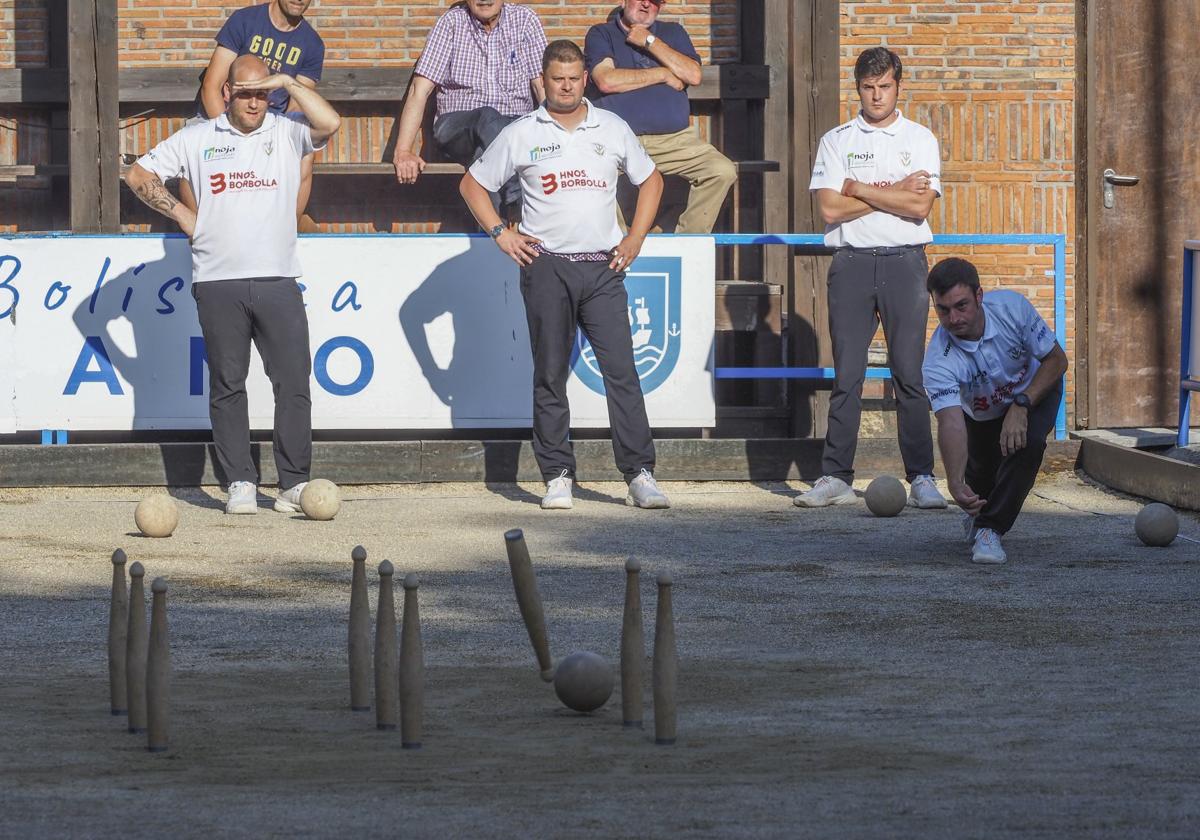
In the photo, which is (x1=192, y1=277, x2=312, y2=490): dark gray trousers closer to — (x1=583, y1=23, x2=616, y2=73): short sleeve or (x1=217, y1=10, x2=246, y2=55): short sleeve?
(x1=217, y1=10, x2=246, y2=55): short sleeve

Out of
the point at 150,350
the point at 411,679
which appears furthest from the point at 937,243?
the point at 411,679

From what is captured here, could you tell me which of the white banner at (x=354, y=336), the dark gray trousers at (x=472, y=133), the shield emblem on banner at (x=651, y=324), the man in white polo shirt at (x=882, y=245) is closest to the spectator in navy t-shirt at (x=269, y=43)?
the dark gray trousers at (x=472, y=133)

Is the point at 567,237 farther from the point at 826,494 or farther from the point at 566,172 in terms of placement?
the point at 826,494

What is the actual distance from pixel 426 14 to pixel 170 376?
3.78 metres

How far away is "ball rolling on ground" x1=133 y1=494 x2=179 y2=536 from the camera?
9688 mm

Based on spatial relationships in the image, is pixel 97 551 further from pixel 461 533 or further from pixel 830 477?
pixel 830 477

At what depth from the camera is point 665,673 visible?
5266 mm

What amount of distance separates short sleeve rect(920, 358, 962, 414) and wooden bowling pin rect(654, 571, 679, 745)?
11.6 ft

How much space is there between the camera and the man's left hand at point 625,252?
10.6 meters

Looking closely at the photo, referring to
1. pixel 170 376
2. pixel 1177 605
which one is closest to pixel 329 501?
pixel 170 376

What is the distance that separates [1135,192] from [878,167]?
11.6 ft

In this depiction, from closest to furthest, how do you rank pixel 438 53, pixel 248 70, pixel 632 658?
pixel 632 658, pixel 248 70, pixel 438 53

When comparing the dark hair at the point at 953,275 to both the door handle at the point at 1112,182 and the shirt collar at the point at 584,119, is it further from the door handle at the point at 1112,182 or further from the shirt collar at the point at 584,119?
the door handle at the point at 1112,182

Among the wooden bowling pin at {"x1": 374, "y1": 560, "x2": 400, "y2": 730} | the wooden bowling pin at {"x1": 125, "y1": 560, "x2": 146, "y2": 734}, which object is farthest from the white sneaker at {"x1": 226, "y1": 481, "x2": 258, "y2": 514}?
the wooden bowling pin at {"x1": 374, "y1": 560, "x2": 400, "y2": 730}
